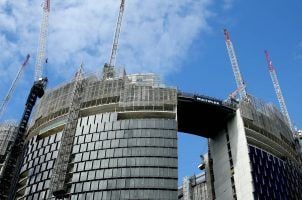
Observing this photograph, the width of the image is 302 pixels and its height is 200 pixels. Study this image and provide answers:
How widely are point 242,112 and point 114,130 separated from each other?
4390cm

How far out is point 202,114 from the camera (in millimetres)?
159125

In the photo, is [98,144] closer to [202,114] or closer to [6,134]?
[202,114]

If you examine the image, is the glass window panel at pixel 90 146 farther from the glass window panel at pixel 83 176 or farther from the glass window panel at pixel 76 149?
the glass window panel at pixel 83 176

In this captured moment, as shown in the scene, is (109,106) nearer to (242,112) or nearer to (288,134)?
(242,112)

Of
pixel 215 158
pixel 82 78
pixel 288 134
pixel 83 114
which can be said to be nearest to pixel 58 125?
pixel 83 114

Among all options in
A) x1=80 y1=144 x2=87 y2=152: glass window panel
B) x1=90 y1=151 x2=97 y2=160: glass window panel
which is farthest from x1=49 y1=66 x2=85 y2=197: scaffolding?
x1=90 y1=151 x2=97 y2=160: glass window panel

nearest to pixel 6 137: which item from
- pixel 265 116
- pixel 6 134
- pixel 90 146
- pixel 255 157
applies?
pixel 6 134

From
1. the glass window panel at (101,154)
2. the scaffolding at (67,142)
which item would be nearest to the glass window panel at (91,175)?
the glass window panel at (101,154)

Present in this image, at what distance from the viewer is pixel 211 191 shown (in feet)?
516

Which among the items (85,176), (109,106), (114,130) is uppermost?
(109,106)

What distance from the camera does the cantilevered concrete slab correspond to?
15325 cm

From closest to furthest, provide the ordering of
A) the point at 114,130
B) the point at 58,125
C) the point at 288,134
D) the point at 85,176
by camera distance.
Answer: the point at 85,176, the point at 114,130, the point at 58,125, the point at 288,134

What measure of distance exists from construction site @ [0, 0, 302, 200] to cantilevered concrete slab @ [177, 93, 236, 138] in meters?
0.34

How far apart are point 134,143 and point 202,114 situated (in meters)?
32.3
